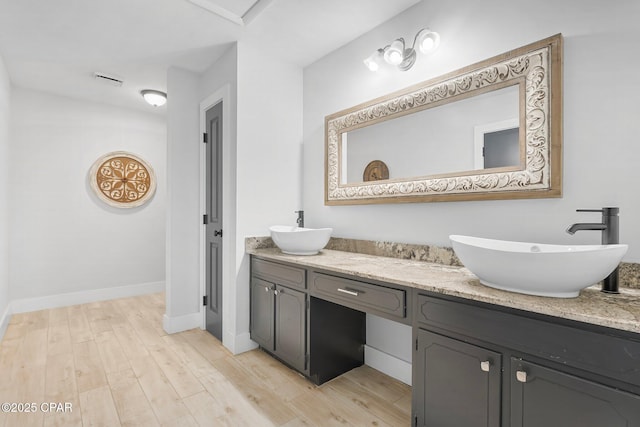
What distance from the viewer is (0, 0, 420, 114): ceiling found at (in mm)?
2088

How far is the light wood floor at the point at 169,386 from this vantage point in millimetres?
1750

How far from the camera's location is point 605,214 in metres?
1.22

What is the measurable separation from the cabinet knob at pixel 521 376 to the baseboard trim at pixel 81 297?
447 centimetres

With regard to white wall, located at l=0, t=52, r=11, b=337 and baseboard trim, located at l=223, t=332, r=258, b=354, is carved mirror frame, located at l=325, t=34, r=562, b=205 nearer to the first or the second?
baseboard trim, located at l=223, t=332, r=258, b=354

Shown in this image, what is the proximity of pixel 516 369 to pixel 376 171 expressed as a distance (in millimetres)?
1493

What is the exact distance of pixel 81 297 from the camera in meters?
A: 3.89

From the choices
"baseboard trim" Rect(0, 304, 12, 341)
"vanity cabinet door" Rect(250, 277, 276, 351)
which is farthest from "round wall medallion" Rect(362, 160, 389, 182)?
"baseboard trim" Rect(0, 304, 12, 341)

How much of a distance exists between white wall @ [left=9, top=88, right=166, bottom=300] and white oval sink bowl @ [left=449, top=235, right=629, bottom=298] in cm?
430

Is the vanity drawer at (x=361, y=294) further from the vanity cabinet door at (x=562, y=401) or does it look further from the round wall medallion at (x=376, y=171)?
the round wall medallion at (x=376, y=171)

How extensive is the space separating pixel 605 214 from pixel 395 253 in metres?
1.13

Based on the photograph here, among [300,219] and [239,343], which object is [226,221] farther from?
[239,343]

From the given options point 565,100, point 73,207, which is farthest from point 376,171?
point 73,207

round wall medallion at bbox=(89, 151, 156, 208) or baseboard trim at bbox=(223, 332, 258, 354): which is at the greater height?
round wall medallion at bbox=(89, 151, 156, 208)

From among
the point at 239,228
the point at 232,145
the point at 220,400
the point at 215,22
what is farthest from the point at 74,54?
the point at 220,400
